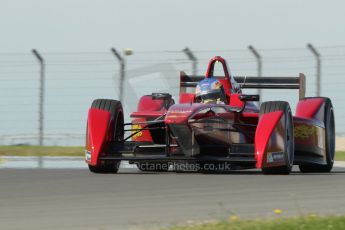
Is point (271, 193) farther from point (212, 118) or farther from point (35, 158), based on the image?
point (35, 158)

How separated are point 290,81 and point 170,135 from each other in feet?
12.0

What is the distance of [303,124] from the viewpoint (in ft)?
50.0

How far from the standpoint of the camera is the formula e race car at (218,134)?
1401 centimetres

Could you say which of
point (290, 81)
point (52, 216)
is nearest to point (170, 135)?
point (290, 81)

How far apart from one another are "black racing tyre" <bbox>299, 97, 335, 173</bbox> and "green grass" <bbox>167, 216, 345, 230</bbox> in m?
7.66

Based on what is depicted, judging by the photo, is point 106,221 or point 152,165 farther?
point 152,165

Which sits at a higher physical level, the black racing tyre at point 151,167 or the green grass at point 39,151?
the black racing tyre at point 151,167

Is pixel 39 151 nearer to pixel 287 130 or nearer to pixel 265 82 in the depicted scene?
pixel 265 82

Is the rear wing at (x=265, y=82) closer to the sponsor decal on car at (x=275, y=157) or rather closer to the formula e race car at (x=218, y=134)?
the formula e race car at (x=218, y=134)

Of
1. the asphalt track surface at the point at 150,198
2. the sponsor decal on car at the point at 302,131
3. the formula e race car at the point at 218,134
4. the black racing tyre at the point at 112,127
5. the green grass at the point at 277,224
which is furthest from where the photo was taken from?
the sponsor decal on car at the point at 302,131

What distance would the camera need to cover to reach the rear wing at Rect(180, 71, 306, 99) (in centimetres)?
1736

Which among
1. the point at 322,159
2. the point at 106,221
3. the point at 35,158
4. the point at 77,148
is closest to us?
the point at 106,221

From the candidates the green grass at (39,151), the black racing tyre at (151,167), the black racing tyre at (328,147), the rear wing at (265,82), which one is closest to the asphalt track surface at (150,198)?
the black racing tyre at (328,147)

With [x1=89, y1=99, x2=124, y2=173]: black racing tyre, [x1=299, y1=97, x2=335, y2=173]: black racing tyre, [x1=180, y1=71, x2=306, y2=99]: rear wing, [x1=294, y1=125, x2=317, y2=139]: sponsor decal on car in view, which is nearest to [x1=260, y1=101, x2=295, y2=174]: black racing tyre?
[x1=294, y1=125, x2=317, y2=139]: sponsor decal on car
